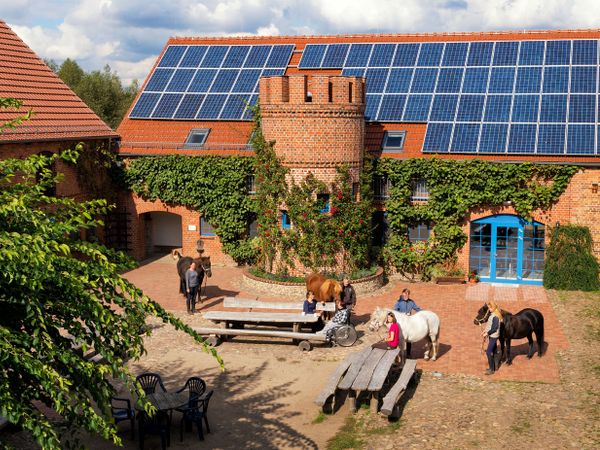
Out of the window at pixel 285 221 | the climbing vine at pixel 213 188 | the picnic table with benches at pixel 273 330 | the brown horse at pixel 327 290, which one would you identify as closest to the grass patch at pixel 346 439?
the picnic table with benches at pixel 273 330

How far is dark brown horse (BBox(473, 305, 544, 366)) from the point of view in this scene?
15.5 meters

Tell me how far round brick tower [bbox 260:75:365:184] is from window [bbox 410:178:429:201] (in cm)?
298

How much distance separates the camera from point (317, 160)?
2270 cm

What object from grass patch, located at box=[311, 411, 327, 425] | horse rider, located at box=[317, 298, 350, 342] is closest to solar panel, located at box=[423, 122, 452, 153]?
horse rider, located at box=[317, 298, 350, 342]

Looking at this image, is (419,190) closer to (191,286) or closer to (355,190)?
(355,190)

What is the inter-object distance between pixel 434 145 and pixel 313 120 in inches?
187

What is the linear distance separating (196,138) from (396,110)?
→ 7495mm

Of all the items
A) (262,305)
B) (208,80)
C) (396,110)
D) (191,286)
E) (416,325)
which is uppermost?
(208,80)

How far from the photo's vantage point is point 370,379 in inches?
539

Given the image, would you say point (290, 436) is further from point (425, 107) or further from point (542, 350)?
point (425, 107)

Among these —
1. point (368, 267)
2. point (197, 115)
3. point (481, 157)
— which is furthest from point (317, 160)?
point (197, 115)

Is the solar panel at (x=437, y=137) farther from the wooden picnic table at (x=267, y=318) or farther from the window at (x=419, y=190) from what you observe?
the wooden picnic table at (x=267, y=318)

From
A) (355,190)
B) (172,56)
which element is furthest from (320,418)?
(172,56)

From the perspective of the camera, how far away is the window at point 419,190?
2475 cm
